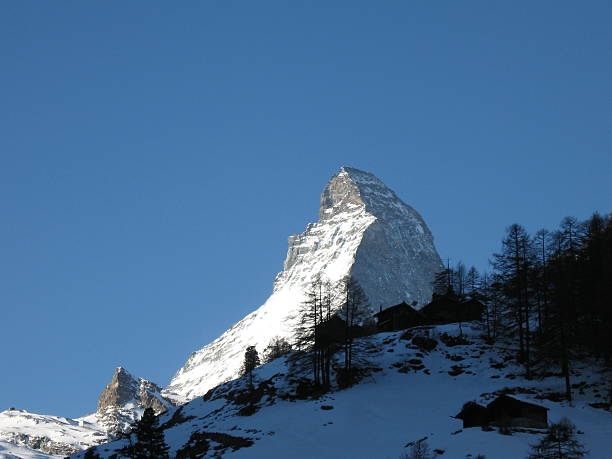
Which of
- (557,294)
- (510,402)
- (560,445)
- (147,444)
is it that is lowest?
(560,445)

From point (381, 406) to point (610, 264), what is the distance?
22.7 meters

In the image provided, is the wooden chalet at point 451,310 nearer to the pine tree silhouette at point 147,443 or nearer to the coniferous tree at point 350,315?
the coniferous tree at point 350,315

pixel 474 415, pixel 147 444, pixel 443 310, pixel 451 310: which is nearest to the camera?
pixel 147 444

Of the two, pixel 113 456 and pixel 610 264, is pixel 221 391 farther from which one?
pixel 610 264

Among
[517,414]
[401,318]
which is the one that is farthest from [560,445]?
[401,318]

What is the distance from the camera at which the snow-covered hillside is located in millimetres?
55281

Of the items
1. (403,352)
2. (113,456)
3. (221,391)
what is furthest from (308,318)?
(113,456)

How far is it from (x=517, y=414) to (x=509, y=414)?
1.80ft

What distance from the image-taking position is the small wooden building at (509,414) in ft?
182

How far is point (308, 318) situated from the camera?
293ft

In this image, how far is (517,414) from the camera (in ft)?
184

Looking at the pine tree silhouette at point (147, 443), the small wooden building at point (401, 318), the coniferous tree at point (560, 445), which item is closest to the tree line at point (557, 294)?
the coniferous tree at point (560, 445)

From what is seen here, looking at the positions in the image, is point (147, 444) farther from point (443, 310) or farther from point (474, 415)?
point (443, 310)

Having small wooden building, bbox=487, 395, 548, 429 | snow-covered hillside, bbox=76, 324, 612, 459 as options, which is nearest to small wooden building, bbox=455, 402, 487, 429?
small wooden building, bbox=487, 395, 548, 429
